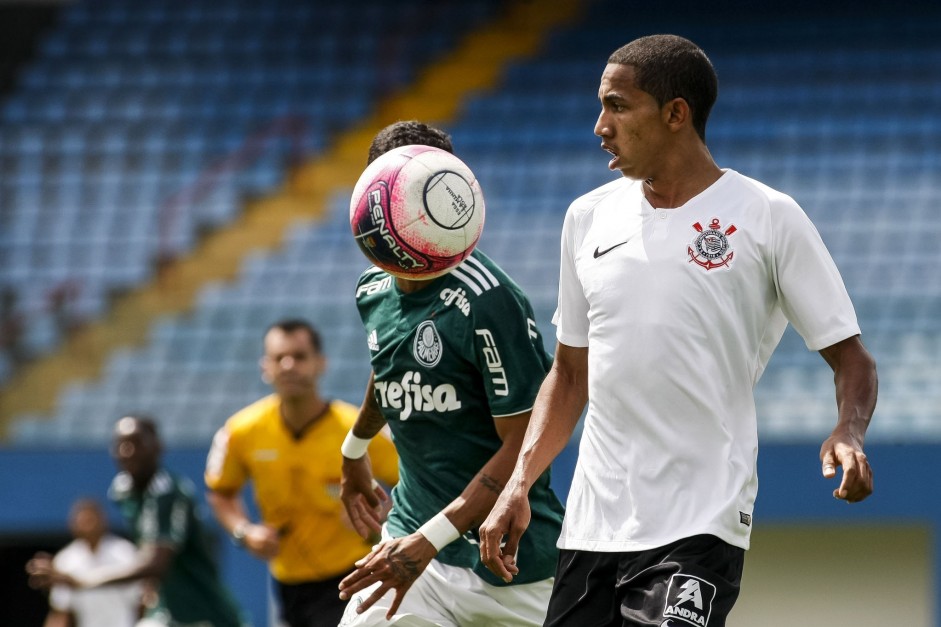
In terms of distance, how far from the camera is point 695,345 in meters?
3.83

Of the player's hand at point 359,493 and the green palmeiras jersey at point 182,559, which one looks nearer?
the player's hand at point 359,493

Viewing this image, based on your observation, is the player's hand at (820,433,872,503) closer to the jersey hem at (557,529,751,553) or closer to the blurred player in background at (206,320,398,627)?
the jersey hem at (557,529,751,553)

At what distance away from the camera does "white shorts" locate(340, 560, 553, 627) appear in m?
4.67

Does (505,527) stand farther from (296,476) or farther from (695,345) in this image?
(296,476)

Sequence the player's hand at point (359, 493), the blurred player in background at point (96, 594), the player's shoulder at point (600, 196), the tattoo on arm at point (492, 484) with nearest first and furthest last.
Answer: the player's shoulder at point (600, 196), the tattoo on arm at point (492, 484), the player's hand at point (359, 493), the blurred player in background at point (96, 594)

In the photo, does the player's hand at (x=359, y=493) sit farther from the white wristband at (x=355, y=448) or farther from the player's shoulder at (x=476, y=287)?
the player's shoulder at (x=476, y=287)

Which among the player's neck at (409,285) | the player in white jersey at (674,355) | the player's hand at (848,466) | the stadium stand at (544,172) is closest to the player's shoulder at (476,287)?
the player's neck at (409,285)

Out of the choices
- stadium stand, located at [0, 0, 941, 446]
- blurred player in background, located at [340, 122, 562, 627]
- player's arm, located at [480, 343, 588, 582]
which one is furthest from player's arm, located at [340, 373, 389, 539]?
stadium stand, located at [0, 0, 941, 446]

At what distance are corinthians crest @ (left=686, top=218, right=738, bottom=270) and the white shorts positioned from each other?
1368 millimetres

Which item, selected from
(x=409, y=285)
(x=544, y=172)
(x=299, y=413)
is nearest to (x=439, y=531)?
(x=409, y=285)

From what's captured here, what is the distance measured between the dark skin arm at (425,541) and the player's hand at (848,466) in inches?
47.0

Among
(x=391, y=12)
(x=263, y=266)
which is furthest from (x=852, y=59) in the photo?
(x=263, y=266)

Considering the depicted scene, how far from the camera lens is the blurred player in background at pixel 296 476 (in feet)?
23.8

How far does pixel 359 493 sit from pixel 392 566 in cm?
97
